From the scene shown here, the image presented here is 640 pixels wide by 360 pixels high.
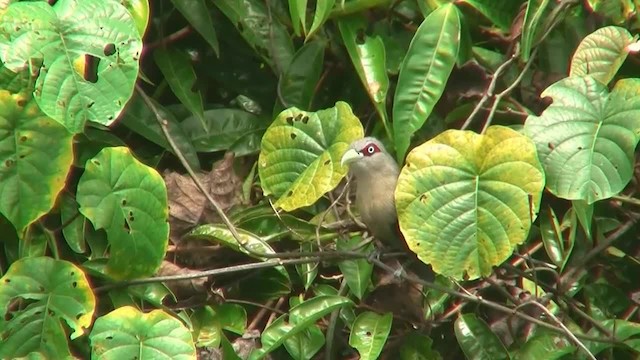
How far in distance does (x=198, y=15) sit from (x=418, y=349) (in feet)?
4.22

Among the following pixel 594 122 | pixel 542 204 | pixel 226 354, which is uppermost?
pixel 594 122

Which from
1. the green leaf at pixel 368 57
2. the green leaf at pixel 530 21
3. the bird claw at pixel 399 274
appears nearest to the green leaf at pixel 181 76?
the green leaf at pixel 368 57

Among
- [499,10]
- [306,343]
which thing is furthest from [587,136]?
[306,343]

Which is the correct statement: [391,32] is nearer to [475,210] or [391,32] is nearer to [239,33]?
[239,33]

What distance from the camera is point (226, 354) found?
3363mm

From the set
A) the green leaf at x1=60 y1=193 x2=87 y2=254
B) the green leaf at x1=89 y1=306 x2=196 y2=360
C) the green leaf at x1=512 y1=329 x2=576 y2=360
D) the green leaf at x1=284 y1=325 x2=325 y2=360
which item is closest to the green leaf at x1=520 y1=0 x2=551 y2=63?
the green leaf at x1=512 y1=329 x2=576 y2=360

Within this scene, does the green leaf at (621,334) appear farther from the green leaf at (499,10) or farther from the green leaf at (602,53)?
the green leaf at (499,10)

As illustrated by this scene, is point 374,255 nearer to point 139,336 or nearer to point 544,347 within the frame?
point 544,347

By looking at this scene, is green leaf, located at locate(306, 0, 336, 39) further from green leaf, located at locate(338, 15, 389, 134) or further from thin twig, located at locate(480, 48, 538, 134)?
thin twig, located at locate(480, 48, 538, 134)

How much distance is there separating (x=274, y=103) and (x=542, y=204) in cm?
96

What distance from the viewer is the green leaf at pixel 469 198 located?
9.91 ft

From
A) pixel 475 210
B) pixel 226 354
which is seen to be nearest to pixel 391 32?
pixel 475 210

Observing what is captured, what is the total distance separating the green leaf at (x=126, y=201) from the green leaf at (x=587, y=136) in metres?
1.10

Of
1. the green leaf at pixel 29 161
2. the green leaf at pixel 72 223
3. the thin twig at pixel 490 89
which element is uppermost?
the thin twig at pixel 490 89
